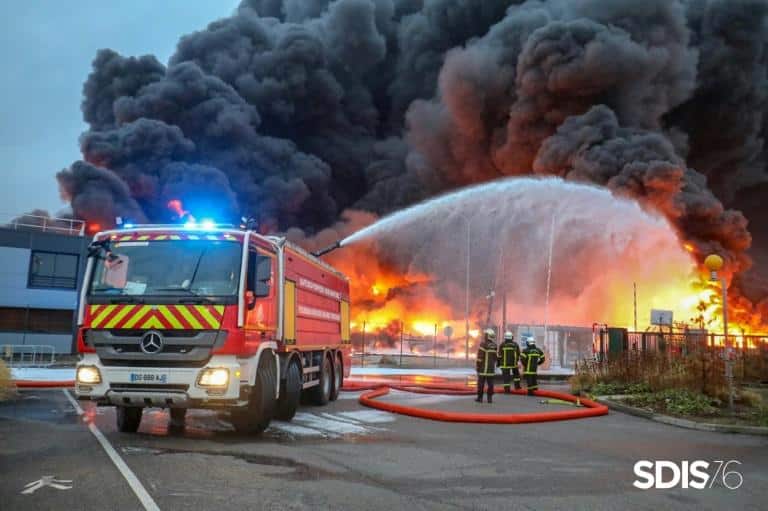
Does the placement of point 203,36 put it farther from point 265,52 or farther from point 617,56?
point 617,56

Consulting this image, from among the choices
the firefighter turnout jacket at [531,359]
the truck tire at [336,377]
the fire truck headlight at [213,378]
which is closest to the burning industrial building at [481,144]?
the firefighter turnout jacket at [531,359]

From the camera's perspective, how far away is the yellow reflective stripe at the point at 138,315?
24.0 ft

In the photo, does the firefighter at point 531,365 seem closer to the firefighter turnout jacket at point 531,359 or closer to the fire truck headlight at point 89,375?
the firefighter turnout jacket at point 531,359

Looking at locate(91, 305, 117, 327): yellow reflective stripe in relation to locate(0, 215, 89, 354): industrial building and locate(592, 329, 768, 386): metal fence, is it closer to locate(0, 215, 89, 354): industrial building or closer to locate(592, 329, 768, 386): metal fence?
locate(592, 329, 768, 386): metal fence

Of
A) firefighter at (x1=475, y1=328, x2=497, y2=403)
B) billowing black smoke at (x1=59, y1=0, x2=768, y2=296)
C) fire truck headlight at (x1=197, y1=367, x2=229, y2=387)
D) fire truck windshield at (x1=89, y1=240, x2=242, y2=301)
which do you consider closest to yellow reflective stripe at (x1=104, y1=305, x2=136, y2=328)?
fire truck windshield at (x1=89, y1=240, x2=242, y2=301)

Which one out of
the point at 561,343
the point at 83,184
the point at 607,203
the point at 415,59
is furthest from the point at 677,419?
the point at 415,59

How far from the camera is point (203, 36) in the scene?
51406mm

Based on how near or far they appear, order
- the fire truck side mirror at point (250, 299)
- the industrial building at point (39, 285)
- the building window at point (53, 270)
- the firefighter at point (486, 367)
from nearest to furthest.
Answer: the fire truck side mirror at point (250, 299)
the firefighter at point (486, 367)
the industrial building at point (39, 285)
the building window at point (53, 270)

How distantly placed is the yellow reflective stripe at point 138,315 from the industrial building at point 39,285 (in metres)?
23.2

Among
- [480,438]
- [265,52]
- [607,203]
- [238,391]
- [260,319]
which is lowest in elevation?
[480,438]

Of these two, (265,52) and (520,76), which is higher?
(265,52)

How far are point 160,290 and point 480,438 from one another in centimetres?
417

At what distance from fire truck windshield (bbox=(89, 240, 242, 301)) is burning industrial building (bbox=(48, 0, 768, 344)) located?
69.1 ft

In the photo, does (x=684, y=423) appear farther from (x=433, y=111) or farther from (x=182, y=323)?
(x=433, y=111)
